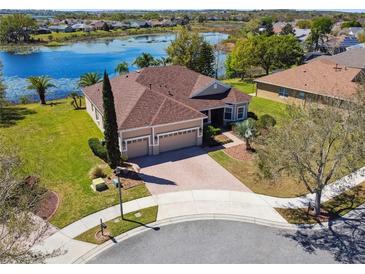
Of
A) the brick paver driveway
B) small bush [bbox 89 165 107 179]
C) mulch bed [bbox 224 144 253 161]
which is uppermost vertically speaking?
small bush [bbox 89 165 107 179]

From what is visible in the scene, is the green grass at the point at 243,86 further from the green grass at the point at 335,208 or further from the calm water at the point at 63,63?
the green grass at the point at 335,208

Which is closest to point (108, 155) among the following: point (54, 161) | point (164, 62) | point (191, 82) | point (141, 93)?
point (54, 161)

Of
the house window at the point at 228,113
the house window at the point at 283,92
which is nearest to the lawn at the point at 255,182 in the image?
the house window at the point at 228,113

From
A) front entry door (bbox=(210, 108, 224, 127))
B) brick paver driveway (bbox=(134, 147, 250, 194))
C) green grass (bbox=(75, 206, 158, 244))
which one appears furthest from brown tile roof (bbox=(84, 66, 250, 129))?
green grass (bbox=(75, 206, 158, 244))

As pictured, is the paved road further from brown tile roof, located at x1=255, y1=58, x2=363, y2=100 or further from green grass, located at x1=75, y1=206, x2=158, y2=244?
brown tile roof, located at x1=255, y1=58, x2=363, y2=100

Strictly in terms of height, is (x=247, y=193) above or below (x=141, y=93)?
below

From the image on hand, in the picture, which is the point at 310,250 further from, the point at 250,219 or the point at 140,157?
the point at 140,157

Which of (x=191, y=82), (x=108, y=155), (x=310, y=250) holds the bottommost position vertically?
(x=310, y=250)
